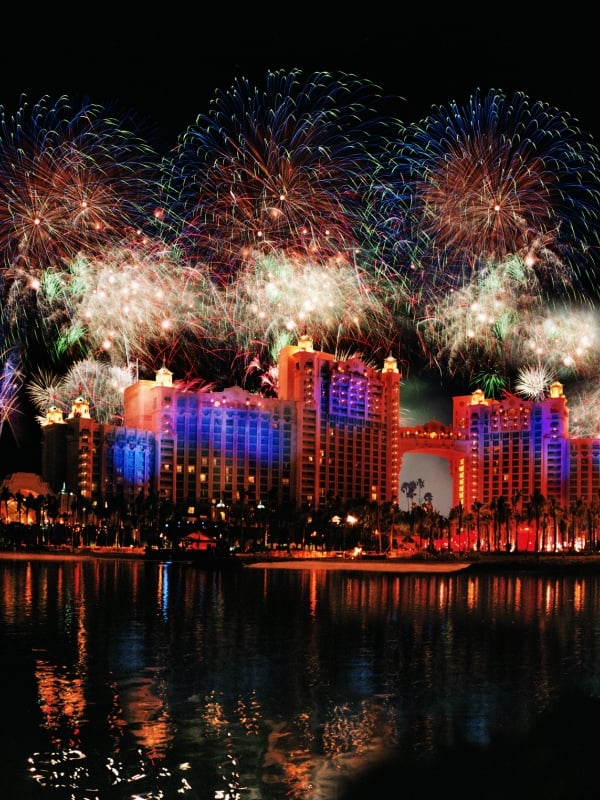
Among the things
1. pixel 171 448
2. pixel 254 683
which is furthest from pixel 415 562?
pixel 254 683

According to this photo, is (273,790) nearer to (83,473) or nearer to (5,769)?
(5,769)

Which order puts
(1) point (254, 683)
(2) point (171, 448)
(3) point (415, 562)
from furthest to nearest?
(2) point (171, 448), (3) point (415, 562), (1) point (254, 683)

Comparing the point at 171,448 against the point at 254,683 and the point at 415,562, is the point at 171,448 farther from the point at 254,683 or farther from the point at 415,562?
the point at 254,683

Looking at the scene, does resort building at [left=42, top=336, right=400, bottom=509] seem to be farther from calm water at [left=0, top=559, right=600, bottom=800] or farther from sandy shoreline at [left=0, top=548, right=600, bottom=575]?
calm water at [left=0, top=559, right=600, bottom=800]

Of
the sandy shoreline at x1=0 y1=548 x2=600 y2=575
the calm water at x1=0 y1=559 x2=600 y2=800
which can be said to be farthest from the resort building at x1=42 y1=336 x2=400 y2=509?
the calm water at x1=0 y1=559 x2=600 y2=800

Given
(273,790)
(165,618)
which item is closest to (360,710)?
(273,790)

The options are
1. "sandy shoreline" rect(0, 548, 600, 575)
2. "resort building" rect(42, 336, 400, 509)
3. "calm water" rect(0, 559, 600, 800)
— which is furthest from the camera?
"resort building" rect(42, 336, 400, 509)

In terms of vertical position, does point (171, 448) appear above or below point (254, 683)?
above

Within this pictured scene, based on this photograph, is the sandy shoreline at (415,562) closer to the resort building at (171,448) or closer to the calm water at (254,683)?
the resort building at (171,448)

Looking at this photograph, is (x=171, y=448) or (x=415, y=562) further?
(x=171, y=448)
